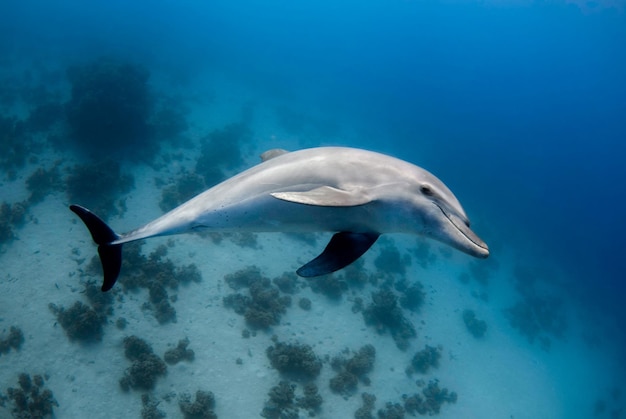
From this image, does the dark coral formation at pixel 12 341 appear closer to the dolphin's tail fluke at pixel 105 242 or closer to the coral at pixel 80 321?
the coral at pixel 80 321

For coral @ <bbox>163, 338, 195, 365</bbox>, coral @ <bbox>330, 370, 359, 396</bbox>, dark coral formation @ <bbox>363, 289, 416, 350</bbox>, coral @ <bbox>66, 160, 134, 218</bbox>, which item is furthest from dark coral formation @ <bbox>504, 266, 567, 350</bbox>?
coral @ <bbox>66, 160, 134, 218</bbox>

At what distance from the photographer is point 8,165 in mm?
16016

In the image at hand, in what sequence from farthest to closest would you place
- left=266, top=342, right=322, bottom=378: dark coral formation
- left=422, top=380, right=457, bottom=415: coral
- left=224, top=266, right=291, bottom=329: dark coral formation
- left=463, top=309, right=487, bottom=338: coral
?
left=463, top=309, right=487, bottom=338: coral
left=422, top=380, right=457, bottom=415: coral
left=224, top=266, right=291, bottom=329: dark coral formation
left=266, top=342, right=322, bottom=378: dark coral formation

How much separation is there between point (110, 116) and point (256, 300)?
49.1 ft

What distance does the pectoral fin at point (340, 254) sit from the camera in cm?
288

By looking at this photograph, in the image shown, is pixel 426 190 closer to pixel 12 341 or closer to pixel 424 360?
pixel 12 341

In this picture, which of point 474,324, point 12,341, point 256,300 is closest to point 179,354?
point 256,300

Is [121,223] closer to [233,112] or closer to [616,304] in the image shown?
[233,112]

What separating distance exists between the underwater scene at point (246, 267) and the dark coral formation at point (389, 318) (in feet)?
0.26

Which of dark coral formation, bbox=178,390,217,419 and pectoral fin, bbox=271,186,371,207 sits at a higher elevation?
pectoral fin, bbox=271,186,371,207

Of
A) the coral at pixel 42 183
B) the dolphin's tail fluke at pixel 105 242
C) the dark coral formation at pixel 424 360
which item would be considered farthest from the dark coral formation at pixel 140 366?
the dark coral formation at pixel 424 360

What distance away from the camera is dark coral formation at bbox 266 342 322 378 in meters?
10.7

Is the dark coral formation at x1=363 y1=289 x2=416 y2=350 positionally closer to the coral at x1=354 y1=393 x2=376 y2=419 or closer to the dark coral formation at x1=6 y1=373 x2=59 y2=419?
the coral at x1=354 y1=393 x2=376 y2=419

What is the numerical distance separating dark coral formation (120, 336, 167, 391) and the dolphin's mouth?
949 centimetres
